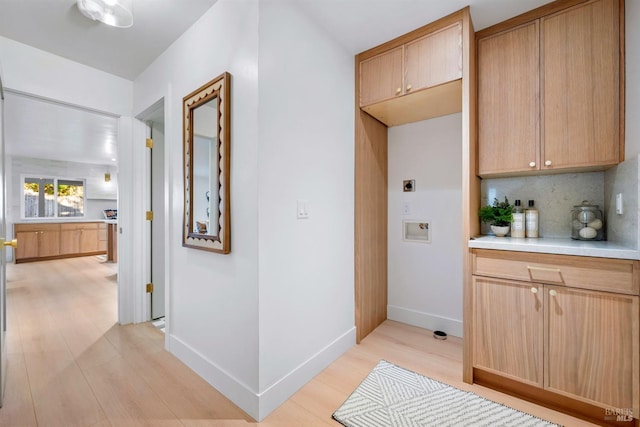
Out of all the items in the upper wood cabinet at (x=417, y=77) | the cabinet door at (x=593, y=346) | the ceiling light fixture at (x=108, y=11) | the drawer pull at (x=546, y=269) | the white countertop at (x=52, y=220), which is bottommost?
the cabinet door at (x=593, y=346)

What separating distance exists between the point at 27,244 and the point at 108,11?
675 centimetres

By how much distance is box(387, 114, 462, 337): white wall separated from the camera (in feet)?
7.99

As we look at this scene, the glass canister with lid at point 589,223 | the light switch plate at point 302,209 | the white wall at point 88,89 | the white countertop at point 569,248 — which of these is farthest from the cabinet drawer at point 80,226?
the glass canister with lid at point 589,223

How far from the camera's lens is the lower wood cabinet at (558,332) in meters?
1.33

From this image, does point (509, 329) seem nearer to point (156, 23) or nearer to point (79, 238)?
point (156, 23)

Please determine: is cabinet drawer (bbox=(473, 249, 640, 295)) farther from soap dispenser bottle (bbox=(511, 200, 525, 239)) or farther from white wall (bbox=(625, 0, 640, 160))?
white wall (bbox=(625, 0, 640, 160))

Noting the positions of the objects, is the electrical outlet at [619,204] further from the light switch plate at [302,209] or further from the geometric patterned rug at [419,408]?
the light switch plate at [302,209]

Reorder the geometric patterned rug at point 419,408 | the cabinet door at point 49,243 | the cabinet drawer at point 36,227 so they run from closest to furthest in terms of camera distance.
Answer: the geometric patterned rug at point 419,408 < the cabinet drawer at point 36,227 < the cabinet door at point 49,243

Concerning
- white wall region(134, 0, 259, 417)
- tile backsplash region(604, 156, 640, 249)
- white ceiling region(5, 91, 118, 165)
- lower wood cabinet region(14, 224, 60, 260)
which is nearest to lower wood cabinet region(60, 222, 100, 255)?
lower wood cabinet region(14, 224, 60, 260)

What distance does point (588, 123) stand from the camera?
1.61 metres

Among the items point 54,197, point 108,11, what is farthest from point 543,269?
point 54,197

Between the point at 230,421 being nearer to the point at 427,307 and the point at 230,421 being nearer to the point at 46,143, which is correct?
the point at 427,307

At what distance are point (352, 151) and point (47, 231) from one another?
24.6 ft

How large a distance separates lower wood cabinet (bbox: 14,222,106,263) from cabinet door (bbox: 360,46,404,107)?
7611mm
